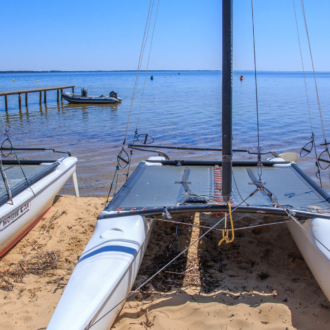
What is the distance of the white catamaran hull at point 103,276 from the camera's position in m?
2.56

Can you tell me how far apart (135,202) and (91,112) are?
729 inches

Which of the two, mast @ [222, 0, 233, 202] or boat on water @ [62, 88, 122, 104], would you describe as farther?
boat on water @ [62, 88, 122, 104]

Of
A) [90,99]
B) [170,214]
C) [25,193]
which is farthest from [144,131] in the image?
[90,99]

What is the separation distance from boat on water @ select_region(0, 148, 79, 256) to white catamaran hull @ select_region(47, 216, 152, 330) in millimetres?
1331

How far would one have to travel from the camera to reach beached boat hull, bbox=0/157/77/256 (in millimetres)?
4082

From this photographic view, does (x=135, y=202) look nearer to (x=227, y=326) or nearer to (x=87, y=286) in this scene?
(x=87, y=286)

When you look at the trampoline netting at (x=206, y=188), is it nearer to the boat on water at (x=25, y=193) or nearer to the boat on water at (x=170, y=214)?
the boat on water at (x=170, y=214)

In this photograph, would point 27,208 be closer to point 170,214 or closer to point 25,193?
point 25,193

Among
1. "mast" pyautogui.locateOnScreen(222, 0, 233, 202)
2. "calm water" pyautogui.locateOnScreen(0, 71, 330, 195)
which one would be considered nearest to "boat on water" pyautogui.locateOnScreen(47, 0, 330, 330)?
"mast" pyautogui.locateOnScreen(222, 0, 233, 202)

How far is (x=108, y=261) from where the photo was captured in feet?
10.2

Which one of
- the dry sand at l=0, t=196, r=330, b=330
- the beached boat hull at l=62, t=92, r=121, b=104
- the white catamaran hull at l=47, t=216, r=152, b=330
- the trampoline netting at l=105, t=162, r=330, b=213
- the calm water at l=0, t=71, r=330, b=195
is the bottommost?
the dry sand at l=0, t=196, r=330, b=330

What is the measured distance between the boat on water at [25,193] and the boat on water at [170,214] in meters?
1.32

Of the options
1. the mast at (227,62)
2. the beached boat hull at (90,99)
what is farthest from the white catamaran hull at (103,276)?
the beached boat hull at (90,99)

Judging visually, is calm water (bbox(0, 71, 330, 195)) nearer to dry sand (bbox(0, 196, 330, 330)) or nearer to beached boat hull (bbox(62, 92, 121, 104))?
dry sand (bbox(0, 196, 330, 330))
